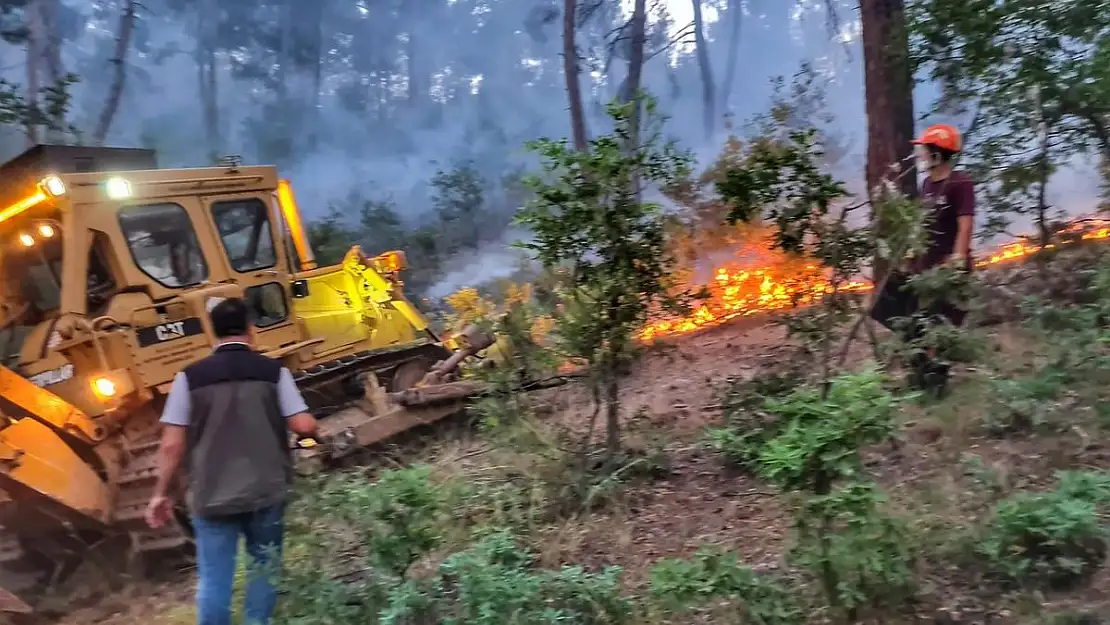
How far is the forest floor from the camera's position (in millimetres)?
3502

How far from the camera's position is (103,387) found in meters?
5.71

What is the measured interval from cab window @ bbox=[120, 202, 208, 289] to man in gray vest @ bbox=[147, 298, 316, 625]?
9.27 ft

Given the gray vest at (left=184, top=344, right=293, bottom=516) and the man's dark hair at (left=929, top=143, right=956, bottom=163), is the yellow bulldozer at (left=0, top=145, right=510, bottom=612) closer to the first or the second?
the gray vest at (left=184, top=344, right=293, bottom=516)

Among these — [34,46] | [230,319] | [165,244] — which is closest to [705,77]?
[34,46]

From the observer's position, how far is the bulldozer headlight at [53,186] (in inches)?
229

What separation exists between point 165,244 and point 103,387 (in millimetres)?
1315

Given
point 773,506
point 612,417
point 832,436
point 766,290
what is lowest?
point 773,506

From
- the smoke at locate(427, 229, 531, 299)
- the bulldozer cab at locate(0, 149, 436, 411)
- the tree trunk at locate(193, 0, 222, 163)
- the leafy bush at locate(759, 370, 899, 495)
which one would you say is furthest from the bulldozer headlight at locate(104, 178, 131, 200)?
the tree trunk at locate(193, 0, 222, 163)

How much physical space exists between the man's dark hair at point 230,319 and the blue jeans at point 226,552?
2.71 ft

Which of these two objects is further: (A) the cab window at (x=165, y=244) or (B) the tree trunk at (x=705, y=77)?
(B) the tree trunk at (x=705, y=77)

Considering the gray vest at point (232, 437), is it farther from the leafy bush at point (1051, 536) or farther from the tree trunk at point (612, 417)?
the leafy bush at point (1051, 536)

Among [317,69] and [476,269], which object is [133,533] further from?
[317,69]

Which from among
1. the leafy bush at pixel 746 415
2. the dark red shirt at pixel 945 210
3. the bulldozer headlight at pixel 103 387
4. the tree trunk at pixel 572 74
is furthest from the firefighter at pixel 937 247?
the tree trunk at pixel 572 74

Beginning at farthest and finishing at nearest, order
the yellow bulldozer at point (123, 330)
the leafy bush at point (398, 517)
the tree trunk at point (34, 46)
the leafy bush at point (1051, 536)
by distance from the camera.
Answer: the tree trunk at point (34, 46)
the yellow bulldozer at point (123, 330)
the leafy bush at point (398, 517)
the leafy bush at point (1051, 536)
